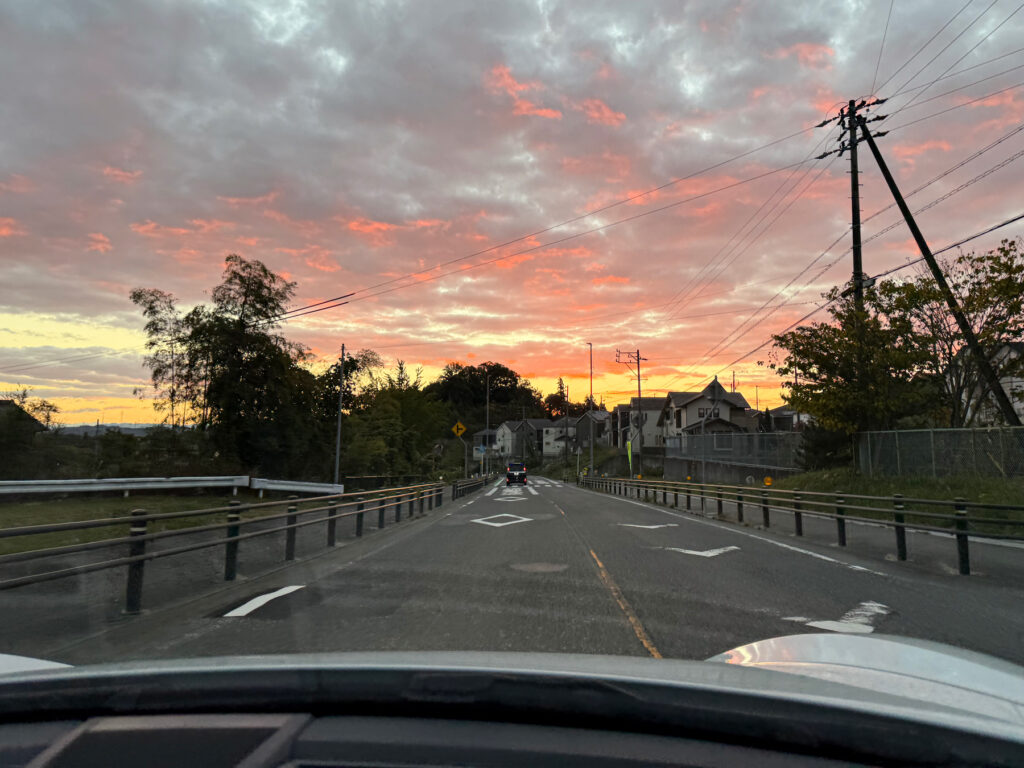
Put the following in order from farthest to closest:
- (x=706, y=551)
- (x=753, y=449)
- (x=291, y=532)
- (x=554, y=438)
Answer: (x=554, y=438)
(x=753, y=449)
(x=706, y=551)
(x=291, y=532)

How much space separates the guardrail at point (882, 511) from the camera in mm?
9336

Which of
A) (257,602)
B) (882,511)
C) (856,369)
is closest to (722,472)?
(856,369)

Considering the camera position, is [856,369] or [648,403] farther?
[648,403]

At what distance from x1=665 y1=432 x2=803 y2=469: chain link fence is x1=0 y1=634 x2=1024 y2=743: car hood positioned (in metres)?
32.7

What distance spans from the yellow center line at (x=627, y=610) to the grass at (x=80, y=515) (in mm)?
5976

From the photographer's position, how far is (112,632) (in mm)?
5934

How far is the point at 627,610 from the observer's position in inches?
265

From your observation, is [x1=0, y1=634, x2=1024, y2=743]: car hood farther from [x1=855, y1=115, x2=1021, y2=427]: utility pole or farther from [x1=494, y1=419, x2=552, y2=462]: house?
[x1=494, y1=419, x2=552, y2=462]: house

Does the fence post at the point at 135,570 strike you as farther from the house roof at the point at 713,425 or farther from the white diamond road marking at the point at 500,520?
the house roof at the point at 713,425

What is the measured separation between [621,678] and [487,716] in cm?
34

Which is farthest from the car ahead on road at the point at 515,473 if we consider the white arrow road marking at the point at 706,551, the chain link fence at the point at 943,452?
the white arrow road marking at the point at 706,551

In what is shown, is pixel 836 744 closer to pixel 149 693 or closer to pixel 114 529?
pixel 149 693

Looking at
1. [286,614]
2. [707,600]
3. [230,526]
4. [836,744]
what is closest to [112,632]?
[286,614]

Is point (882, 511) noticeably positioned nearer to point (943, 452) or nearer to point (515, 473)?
point (943, 452)
